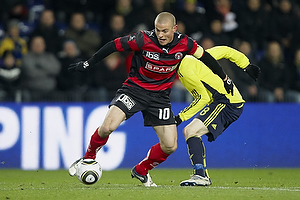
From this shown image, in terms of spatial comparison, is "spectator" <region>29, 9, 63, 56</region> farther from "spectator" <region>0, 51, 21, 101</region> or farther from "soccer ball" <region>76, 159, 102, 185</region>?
"soccer ball" <region>76, 159, 102, 185</region>

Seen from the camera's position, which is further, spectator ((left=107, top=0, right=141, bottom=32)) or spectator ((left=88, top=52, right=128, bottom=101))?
spectator ((left=107, top=0, right=141, bottom=32))

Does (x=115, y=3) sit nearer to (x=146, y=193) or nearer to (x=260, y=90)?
(x=260, y=90)

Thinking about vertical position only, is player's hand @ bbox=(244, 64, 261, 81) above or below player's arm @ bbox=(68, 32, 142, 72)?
below

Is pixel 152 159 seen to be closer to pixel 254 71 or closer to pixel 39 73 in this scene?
pixel 254 71

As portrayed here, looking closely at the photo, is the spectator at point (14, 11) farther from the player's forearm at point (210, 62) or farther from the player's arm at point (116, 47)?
the player's forearm at point (210, 62)

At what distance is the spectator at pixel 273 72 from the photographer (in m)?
13.0

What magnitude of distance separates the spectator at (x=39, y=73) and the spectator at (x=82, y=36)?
3.30 feet

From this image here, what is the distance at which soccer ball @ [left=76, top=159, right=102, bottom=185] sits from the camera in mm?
7160

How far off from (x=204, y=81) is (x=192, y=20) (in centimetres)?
524

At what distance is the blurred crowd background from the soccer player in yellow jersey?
3463mm

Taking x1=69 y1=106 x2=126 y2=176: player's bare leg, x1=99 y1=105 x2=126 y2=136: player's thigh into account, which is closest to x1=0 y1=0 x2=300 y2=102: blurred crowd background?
x1=69 y1=106 x2=126 y2=176: player's bare leg

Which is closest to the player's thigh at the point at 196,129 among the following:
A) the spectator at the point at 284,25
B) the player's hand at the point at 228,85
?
→ the player's hand at the point at 228,85

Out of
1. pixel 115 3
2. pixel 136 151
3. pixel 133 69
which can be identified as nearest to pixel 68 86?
pixel 136 151

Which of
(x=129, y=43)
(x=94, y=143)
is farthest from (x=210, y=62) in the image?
(x=94, y=143)
